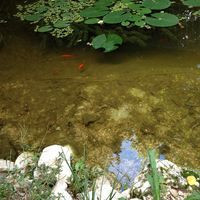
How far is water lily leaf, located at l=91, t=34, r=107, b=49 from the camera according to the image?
3869mm

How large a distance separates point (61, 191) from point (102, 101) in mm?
1214

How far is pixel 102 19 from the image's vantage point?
425 centimetres

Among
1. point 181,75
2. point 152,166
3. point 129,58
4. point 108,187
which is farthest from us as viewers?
point 129,58

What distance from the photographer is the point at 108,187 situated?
244 centimetres

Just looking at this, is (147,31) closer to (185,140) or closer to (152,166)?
(185,140)

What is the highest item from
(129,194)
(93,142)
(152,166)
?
(152,166)

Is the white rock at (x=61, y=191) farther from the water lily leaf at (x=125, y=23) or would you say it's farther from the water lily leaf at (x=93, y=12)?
the water lily leaf at (x=93, y=12)

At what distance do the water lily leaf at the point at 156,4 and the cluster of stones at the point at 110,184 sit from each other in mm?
2136

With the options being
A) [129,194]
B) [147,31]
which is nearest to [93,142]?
[129,194]

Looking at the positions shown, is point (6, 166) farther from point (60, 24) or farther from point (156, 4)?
point (156, 4)

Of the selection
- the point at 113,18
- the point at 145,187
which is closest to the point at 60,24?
the point at 113,18

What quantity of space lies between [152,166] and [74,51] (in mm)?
2285

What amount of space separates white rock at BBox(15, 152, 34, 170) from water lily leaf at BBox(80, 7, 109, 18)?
195 cm

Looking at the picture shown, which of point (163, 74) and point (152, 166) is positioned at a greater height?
point (152, 166)
